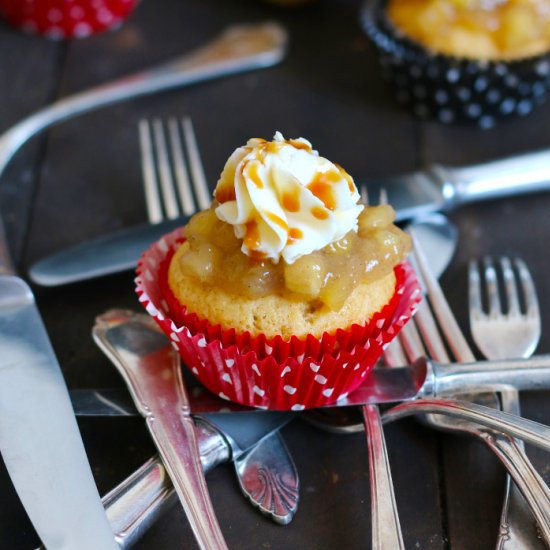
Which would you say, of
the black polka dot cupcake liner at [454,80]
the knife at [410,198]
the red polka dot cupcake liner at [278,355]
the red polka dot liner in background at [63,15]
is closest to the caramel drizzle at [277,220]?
the red polka dot cupcake liner at [278,355]

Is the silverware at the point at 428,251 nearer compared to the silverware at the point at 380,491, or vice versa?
the silverware at the point at 380,491

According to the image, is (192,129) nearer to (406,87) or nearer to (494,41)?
(406,87)

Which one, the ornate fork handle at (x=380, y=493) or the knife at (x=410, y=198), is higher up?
the knife at (x=410, y=198)

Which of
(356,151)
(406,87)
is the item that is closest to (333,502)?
(356,151)

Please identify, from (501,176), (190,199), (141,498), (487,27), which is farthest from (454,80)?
(141,498)

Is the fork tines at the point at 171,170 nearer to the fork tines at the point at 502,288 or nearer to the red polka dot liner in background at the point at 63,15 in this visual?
the red polka dot liner in background at the point at 63,15

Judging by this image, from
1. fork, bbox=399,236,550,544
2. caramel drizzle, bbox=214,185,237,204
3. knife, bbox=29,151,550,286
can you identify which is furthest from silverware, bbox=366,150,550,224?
caramel drizzle, bbox=214,185,237,204
